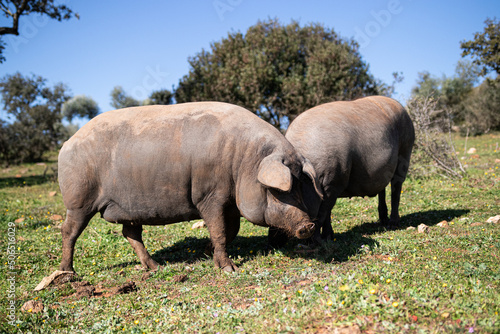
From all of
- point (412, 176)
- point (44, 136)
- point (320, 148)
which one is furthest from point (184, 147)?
point (44, 136)

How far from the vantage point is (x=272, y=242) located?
6.69m

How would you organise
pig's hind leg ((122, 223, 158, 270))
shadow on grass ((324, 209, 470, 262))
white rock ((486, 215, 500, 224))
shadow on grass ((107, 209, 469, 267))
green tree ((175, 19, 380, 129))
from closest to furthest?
shadow on grass ((324, 209, 470, 262)), shadow on grass ((107, 209, 469, 267)), pig's hind leg ((122, 223, 158, 270)), white rock ((486, 215, 500, 224)), green tree ((175, 19, 380, 129))

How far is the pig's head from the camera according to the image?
5426mm

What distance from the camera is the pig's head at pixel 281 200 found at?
17.8ft

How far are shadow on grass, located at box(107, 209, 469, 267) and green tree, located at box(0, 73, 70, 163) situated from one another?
72.3 ft

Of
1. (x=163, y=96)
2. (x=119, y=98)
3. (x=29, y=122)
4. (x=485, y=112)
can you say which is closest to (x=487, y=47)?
(x=485, y=112)

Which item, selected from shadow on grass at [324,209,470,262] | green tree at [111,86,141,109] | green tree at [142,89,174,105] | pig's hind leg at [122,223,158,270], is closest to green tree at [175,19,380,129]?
green tree at [142,89,174,105]

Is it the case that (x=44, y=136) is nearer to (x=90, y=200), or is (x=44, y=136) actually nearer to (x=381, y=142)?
(x=90, y=200)

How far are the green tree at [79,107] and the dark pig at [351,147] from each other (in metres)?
53.9

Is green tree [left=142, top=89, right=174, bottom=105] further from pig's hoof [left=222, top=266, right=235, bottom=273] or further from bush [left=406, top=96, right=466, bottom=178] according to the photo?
pig's hoof [left=222, top=266, right=235, bottom=273]

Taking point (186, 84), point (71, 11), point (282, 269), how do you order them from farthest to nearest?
point (186, 84) → point (71, 11) → point (282, 269)

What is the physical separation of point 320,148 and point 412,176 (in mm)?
8013

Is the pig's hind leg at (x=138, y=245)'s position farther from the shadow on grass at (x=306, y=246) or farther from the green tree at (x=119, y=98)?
the green tree at (x=119, y=98)

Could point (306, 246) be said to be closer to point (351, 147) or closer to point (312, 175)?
point (312, 175)
